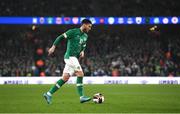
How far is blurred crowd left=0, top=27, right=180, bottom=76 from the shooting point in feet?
105

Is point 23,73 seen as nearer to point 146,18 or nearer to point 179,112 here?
point 146,18

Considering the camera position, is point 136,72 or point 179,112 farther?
point 136,72

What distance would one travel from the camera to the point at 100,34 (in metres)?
37.8

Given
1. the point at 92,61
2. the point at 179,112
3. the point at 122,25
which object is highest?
the point at 122,25

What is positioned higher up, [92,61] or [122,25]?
[122,25]

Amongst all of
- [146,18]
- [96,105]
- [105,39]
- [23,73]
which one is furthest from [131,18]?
[96,105]
